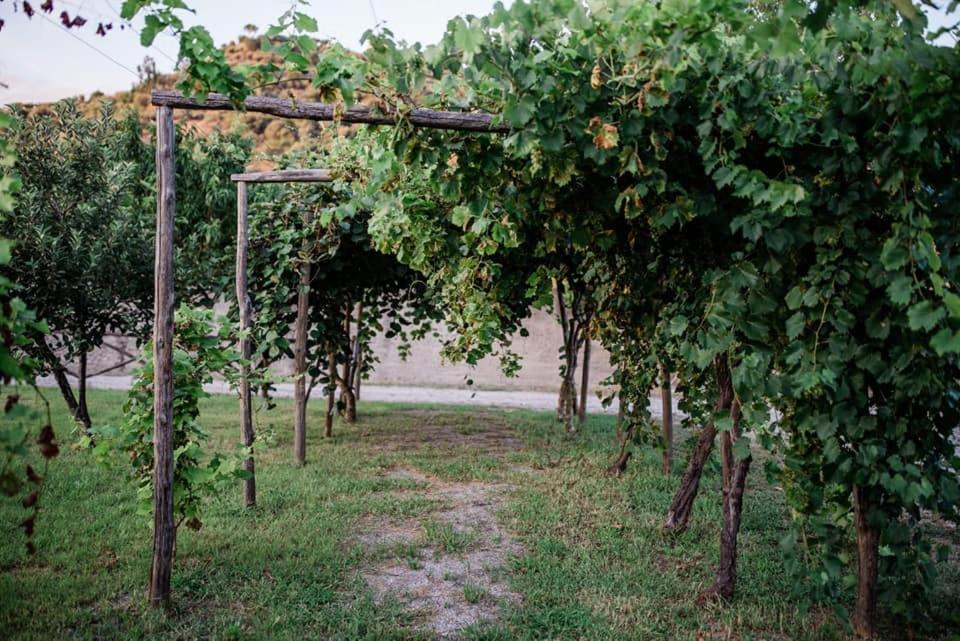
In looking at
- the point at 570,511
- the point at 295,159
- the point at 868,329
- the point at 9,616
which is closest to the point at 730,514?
the point at 868,329

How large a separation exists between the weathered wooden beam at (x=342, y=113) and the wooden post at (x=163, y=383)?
0.52ft

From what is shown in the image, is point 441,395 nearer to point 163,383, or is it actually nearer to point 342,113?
point 163,383

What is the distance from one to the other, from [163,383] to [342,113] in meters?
1.46

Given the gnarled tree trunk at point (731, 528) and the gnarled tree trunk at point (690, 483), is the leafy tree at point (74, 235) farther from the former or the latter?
the gnarled tree trunk at point (731, 528)

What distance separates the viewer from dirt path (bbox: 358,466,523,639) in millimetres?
3150

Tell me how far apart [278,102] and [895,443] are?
8.96 feet

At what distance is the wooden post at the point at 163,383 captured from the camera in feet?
9.78

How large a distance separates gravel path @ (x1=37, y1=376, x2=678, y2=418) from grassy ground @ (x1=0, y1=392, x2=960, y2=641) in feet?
15.5

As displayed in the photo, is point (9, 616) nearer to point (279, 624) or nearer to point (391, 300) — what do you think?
point (279, 624)

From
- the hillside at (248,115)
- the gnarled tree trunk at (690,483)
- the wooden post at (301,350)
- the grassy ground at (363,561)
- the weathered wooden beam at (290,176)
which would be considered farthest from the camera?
the hillside at (248,115)

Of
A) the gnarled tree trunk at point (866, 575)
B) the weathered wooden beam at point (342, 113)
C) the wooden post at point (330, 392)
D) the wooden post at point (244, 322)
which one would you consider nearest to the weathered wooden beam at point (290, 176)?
the wooden post at point (244, 322)

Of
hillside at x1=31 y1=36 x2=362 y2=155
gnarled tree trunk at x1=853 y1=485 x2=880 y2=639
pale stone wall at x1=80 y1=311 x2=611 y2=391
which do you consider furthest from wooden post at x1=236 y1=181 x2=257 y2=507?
hillside at x1=31 y1=36 x2=362 y2=155

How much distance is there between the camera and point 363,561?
3.70 meters

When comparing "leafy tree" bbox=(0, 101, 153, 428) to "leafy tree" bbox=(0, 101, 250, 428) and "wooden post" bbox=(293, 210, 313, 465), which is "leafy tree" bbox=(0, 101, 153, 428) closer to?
"leafy tree" bbox=(0, 101, 250, 428)
